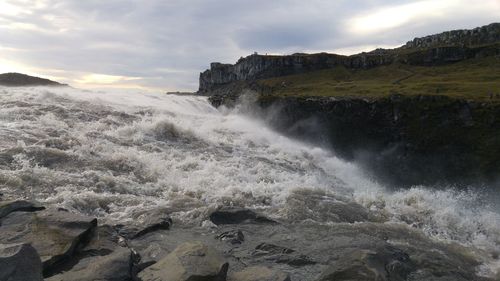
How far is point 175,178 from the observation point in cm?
2862

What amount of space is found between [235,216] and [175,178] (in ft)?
26.5

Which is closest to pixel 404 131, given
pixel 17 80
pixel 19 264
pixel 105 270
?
pixel 105 270

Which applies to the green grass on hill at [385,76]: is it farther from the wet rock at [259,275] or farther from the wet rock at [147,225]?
the wet rock at [259,275]

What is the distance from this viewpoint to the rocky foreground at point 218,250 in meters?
12.8

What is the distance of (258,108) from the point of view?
7631 cm

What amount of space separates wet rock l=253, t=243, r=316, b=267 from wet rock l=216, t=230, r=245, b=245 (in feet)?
3.79

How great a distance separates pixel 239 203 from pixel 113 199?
23.3 feet

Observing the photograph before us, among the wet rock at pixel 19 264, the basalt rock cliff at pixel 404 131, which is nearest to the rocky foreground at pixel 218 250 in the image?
the wet rock at pixel 19 264

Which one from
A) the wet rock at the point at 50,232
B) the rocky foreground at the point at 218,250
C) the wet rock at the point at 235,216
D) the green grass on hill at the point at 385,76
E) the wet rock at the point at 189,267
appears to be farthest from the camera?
the green grass on hill at the point at 385,76

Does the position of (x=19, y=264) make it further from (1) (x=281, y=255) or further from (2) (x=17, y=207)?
(1) (x=281, y=255)

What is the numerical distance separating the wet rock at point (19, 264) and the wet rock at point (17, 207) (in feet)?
17.3

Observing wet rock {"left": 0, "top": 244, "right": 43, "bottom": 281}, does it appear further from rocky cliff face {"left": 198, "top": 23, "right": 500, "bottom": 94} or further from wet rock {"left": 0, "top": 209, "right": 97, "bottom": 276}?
rocky cliff face {"left": 198, "top": 23, "right": 500, "bottom": 94}

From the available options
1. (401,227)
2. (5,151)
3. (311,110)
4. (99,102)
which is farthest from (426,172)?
(5,151)

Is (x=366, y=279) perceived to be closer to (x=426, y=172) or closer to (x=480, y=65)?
(x=426, y=172)
